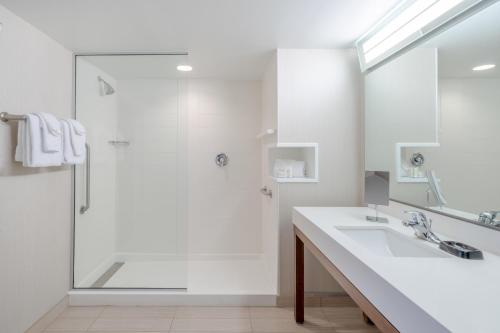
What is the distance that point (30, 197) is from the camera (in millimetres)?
1879

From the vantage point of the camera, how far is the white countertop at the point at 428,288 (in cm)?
66

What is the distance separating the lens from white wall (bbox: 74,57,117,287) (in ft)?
8.00

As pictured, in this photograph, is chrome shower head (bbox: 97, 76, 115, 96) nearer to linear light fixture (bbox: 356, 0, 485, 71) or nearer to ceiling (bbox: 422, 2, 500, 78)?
linear light fixture (bbox: 356, 0, 485, 71)

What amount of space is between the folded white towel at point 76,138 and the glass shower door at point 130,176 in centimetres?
33

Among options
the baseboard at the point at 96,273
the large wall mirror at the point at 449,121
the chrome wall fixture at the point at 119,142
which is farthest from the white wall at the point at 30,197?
the large wall mirror at the point at 449,121

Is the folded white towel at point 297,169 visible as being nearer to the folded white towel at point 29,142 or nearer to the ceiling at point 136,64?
the ceiling at point 136,64

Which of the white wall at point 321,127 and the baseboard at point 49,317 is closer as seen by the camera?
the baseboard at point 49,317

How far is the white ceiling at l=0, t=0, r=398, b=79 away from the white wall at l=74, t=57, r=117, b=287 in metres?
0.37

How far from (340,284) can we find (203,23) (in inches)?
73.4

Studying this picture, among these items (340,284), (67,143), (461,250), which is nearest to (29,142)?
(67,143)

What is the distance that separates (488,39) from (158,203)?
8.85ft

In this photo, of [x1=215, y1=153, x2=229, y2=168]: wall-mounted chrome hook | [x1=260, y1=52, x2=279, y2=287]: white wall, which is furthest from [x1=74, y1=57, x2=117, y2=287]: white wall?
[x1=260, y1=52, x2=279, y2=287]: white wall

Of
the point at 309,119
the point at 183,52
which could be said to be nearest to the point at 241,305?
the point at 309,119

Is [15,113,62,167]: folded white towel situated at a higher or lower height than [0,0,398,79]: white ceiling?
lower
